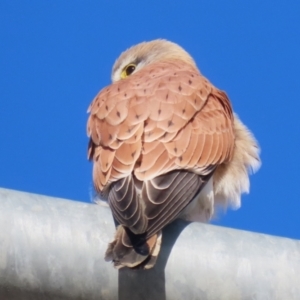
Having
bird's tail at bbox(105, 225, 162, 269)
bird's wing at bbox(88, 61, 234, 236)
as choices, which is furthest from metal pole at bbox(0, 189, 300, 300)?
bird's wing at bbox(88, 61, 234, 236)

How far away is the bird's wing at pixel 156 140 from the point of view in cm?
315

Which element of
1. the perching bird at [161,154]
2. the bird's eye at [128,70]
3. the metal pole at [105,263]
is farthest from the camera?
the bird's eye at [128,70]

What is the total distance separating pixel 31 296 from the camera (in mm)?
2146

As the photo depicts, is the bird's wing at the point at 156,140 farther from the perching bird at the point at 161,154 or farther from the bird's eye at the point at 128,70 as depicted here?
the bird's eye at the point at 128,70

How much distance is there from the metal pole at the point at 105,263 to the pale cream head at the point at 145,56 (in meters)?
4.49

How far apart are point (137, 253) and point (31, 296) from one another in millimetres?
522

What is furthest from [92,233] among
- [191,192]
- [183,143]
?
[183,143]

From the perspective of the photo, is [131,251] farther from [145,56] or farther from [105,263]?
[145,56]

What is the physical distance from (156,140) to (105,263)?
1.67 metres

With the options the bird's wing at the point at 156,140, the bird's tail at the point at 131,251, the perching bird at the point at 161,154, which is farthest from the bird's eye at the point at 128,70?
the bird's tail at the point at 131,251

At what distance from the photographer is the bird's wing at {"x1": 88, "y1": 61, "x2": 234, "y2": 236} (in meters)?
3.15

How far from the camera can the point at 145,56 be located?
6797 mm

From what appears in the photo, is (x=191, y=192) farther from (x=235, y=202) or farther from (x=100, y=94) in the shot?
(x=100, y=94)

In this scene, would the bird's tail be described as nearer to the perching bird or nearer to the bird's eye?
the perching bird
